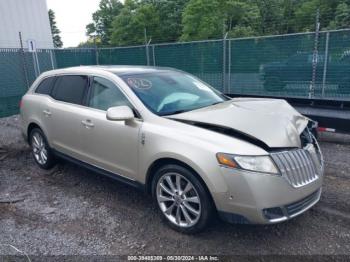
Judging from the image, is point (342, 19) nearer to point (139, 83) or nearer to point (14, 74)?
point (14, 74)

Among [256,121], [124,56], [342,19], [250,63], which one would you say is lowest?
[256,121]

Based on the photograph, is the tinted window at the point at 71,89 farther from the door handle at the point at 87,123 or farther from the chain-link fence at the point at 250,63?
the chain-link fence at the point at 250,63

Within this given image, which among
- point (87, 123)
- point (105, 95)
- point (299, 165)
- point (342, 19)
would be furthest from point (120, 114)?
point (342, 19)

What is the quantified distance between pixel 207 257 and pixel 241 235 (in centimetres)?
50

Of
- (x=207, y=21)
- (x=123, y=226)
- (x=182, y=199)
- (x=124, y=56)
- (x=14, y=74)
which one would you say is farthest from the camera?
(x=207, y=21)

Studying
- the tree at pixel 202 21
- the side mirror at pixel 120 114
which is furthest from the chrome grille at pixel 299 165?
the tree at pixel 202 21

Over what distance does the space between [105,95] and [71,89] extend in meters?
0.83

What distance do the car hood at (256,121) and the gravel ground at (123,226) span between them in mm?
975

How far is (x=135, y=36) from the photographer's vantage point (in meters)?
39.2

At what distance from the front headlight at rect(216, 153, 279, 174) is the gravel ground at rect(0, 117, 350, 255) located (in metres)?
0.82

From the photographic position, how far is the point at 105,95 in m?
3.89

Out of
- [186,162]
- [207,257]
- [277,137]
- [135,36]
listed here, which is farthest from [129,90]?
[135,36]

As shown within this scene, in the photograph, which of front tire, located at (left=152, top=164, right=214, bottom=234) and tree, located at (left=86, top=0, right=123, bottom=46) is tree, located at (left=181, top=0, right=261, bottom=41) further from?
tree, located at (left=86, top=0, right=123, bottom=46)

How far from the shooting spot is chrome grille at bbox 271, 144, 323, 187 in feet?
8.92
